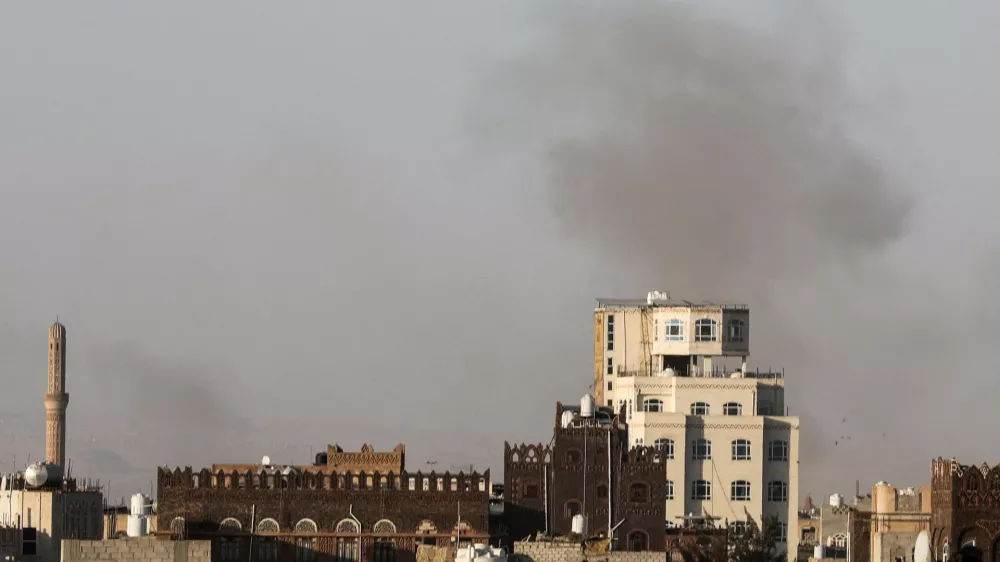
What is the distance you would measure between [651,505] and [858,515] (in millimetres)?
11679

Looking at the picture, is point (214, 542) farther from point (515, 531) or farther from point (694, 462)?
point (694, 462)

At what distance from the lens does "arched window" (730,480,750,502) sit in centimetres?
16575

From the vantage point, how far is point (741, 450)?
16775 cm

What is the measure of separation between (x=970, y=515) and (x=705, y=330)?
6603cm

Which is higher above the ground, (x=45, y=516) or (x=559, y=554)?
(x=45, y=516)

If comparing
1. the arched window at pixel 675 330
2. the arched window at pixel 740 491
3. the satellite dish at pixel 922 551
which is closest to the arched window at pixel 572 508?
the arched window at pixel 740 491

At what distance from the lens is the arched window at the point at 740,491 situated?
166 metres

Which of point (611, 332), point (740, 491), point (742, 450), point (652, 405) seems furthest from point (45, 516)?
point (611, 332)

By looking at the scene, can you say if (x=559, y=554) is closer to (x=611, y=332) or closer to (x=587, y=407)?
(x=587, y=407)

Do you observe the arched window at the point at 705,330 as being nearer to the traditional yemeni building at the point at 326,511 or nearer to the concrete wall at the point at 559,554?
the traditional yemeni building at the point at 326,511

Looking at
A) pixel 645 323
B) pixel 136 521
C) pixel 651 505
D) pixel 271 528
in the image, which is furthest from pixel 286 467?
pixel 645 323

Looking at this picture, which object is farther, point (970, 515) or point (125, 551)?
point (970, 515)

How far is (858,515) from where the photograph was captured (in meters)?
136

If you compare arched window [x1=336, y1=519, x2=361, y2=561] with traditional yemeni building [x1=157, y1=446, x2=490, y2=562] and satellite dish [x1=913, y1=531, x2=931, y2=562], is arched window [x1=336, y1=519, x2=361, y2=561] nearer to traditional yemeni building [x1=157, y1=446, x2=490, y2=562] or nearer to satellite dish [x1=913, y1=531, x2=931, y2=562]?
traditional yemeni building [x1=157, y1=446, x2=490, y2=562]
